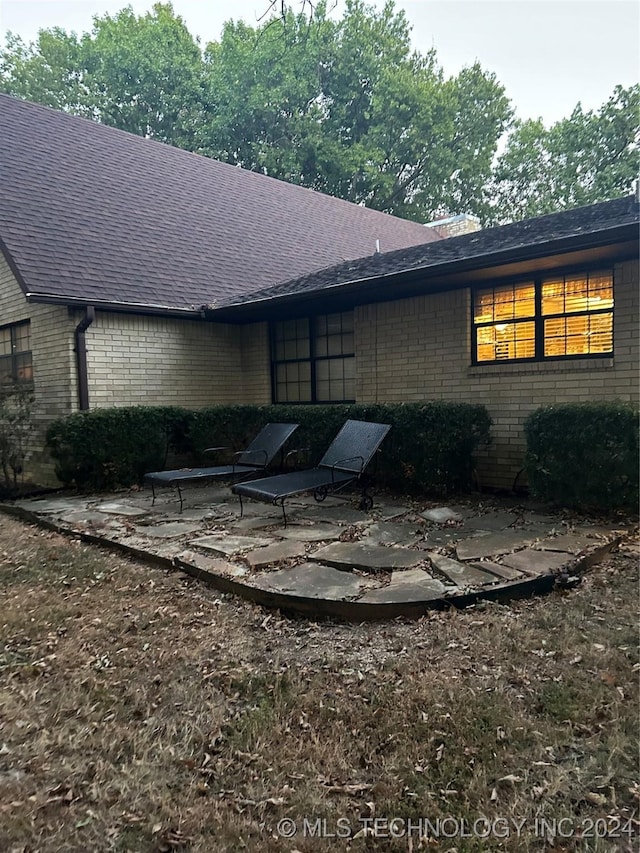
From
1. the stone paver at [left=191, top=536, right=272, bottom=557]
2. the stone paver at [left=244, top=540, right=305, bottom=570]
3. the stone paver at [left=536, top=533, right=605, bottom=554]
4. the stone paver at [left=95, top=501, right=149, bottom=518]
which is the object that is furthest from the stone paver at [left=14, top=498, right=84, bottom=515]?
the stone paver at [left=536, top=533, right=605, bottom=554]

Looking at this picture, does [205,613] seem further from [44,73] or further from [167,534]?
[44,73]

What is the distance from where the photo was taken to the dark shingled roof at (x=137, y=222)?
28.4 ft

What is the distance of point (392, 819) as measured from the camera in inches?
70.9

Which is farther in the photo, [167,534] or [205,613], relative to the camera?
[167,534]

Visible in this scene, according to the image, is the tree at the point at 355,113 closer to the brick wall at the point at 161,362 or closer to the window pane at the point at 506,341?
the brick wall at the point at 161,362

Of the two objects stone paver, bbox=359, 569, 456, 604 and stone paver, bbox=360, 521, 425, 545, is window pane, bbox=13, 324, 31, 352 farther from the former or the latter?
stone paver, bbox=359, 569, 456, 604

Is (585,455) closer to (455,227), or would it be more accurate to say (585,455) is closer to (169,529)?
(169,529)

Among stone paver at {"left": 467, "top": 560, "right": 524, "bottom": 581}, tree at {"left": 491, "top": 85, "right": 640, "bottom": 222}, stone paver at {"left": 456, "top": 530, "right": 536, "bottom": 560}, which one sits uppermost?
tree at {"left": 491, "top": 85, "right": 640, "bottom": 222}

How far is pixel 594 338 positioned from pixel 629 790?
18.5 ft

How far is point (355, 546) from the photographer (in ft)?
14.7

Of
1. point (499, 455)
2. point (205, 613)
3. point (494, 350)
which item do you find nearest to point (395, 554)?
point (205, 613)

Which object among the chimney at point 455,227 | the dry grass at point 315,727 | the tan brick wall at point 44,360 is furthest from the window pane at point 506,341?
the chimney at point 455,227

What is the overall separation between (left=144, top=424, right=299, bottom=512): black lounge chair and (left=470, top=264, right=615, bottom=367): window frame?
2.85 m

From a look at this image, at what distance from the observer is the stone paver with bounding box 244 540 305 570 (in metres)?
4.14
